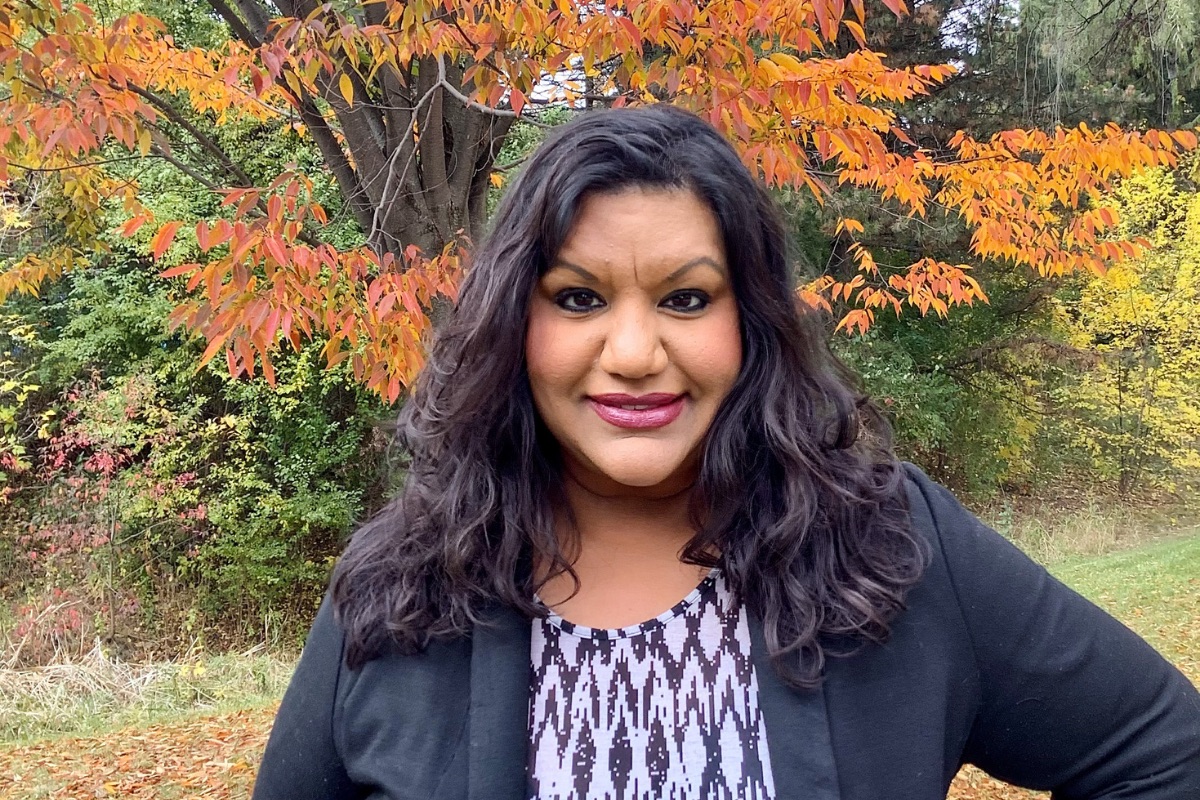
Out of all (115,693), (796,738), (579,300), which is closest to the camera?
(796,738)

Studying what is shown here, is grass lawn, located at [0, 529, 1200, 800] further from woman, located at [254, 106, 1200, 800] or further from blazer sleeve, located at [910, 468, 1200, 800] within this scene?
woman, located at [254, 106, 1200, 800]

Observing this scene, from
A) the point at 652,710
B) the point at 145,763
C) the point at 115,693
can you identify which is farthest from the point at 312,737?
the point at 115,693

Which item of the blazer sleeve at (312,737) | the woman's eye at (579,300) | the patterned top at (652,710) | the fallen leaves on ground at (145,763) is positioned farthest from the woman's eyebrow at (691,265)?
the fallen leaves on ground at (145,763)

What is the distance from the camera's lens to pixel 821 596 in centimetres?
A: 124

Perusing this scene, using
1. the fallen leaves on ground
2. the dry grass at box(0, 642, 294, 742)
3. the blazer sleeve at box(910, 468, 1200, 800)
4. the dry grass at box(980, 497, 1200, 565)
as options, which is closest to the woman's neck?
the blazer sleeve at box(910, 468, 1200, 800)

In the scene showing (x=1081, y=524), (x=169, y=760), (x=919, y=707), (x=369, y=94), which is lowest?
(x=1081, y=524)

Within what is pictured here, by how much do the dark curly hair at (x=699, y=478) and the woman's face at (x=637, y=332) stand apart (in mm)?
27

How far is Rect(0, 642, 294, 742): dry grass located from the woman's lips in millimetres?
5208

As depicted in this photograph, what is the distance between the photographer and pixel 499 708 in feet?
3.90

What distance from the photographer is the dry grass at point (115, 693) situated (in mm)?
5480

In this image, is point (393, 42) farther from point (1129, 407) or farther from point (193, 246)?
point (1129, 407)

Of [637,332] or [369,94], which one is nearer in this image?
[637,332]

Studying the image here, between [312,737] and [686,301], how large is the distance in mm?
818

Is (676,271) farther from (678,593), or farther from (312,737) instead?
(312,737)
